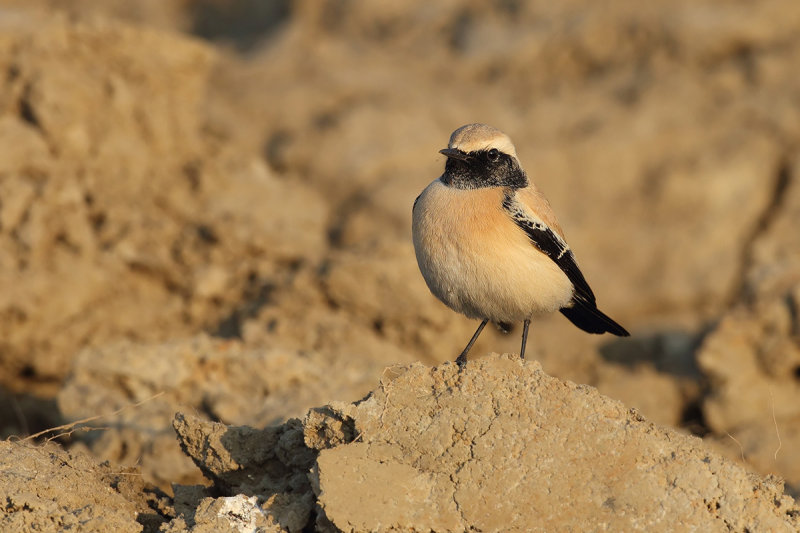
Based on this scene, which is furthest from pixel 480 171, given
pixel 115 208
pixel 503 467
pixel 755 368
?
pixel 115 208

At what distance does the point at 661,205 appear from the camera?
1250 centimetres

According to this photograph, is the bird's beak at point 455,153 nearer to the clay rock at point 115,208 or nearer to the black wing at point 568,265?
the black wing at point 568,265

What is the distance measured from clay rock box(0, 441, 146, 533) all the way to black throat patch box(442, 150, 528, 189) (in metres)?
2.79

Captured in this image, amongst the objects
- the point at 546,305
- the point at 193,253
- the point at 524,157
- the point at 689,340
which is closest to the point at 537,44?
the point at 524,157

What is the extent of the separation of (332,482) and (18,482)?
160 cm

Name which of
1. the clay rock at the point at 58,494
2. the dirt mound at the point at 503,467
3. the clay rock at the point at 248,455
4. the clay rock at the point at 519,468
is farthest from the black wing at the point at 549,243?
the clay rock at the point at 58,494

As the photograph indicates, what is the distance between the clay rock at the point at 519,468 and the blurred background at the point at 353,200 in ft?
10.0

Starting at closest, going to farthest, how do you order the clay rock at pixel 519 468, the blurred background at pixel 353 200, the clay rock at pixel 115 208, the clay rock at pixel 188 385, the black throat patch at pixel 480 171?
the clay rock at pixel 519 468 → the black throat patch at pixel 480 171 → the clay rock at pixel 188 385 → the blurred background at pixel 353 200 → the clay rock at pixel 115 208

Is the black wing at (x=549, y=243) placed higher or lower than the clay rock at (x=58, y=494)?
higher

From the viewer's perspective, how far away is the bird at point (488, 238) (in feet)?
19.7

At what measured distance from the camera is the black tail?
6916 mm

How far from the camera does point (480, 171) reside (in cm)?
631

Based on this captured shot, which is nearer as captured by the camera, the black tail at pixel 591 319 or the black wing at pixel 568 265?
the black wing at pixel 568 265

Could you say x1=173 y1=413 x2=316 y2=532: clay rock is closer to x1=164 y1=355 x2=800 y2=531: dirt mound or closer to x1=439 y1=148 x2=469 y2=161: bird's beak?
x1=164 y1=355 x2=800 y2=531: dirt mound
